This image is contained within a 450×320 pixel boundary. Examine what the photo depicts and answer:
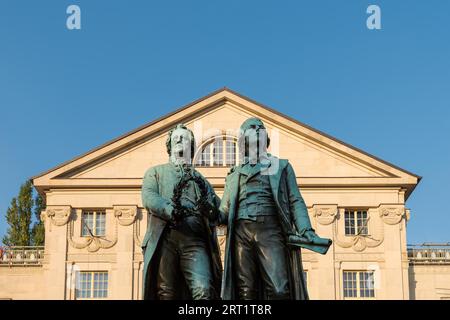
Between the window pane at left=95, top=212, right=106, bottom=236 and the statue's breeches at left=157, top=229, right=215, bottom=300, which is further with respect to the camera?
the window pane at left=95, top=212, right=106, bottom=236

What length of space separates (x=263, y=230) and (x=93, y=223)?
118ft

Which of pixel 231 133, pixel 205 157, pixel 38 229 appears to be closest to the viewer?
pixel 205 157

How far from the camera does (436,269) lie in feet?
155

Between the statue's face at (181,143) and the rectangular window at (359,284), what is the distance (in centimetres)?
3420

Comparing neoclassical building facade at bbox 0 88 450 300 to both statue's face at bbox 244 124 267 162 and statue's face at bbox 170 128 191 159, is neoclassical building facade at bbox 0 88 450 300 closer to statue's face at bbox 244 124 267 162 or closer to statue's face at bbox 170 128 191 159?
statue's face at bbox 244 124 267 162

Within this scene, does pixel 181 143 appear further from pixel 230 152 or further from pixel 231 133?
pixel 231 133

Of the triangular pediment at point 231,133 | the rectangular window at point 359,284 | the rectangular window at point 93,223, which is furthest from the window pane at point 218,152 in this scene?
the rectangular window at point 359,284

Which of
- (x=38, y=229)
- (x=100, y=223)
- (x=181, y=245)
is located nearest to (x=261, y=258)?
(x=181, y=245)

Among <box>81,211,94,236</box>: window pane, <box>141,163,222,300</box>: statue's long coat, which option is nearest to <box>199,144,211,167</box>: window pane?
<box>81,211,94,236</box>: window pane

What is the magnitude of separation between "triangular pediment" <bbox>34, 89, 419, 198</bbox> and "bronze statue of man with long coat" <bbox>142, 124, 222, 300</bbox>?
3505 cm

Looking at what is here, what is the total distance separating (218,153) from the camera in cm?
4647

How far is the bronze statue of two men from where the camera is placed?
36.7ft
